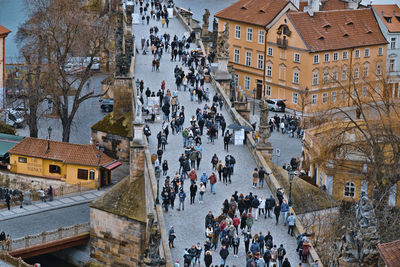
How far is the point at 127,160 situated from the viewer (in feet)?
203

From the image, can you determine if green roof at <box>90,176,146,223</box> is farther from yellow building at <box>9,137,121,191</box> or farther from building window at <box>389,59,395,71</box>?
building window at <box>389,59,395,71</box>

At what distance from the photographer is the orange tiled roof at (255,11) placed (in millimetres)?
89756

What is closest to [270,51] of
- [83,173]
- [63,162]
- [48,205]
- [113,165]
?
[113,165]

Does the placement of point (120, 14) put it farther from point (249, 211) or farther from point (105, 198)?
point (249, 211)

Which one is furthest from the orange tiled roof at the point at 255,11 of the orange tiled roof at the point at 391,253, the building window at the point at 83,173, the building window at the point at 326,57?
the orange tiled roof at the point at 391,253

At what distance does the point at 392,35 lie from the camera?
299ft

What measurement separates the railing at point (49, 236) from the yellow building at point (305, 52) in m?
34.6

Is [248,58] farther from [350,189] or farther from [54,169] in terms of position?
[350,189]

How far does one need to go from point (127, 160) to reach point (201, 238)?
→ 84.8 ft

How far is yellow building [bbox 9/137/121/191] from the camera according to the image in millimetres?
59156

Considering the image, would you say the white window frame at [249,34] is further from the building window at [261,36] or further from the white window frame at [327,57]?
the white window frame at [327,57]

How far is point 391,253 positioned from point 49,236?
30.5m

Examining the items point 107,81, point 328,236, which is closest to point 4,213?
point 328,236

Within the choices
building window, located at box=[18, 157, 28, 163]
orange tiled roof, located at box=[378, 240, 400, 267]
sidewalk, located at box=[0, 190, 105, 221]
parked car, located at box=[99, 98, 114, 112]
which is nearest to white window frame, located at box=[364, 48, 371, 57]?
parked car, located at box=[99, 98, 114, 112]
